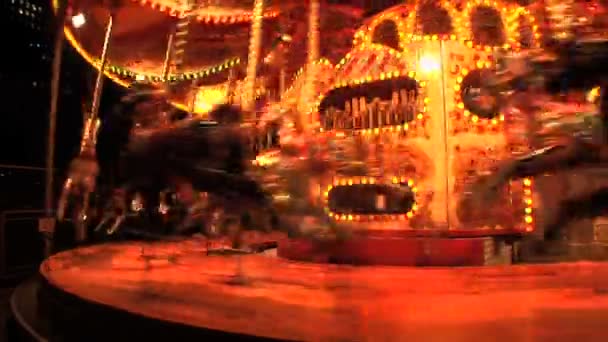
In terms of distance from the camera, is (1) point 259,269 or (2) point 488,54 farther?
(2) point 488,54

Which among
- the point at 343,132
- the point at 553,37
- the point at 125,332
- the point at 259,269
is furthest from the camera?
the point at 343,132

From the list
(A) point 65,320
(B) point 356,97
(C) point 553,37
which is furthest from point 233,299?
(B) point 356,97

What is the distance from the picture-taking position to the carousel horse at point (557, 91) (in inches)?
139

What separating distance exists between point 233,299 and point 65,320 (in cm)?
109

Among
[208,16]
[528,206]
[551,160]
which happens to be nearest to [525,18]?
[528,206]

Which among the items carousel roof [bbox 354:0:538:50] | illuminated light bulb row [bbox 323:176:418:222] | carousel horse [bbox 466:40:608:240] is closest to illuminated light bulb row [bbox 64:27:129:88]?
illuminated light bulb row [bbox 323:176:418:222]

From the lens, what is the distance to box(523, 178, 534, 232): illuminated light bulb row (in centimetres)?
599

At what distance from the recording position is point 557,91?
373 centimetres

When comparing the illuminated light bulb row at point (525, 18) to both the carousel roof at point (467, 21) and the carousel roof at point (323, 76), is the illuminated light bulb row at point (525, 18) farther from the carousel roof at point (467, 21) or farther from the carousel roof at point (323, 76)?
the carousel roof at point (323, 76)

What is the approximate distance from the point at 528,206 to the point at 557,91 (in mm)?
2547

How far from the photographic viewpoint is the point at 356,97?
6785 mm

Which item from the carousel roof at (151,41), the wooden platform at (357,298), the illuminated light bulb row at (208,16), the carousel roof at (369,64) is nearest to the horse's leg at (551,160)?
the wooden platform at (357,298)

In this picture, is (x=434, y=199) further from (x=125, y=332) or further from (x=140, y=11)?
(x=140, y=11)

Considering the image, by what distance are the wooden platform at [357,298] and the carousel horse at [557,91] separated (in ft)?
2.42
